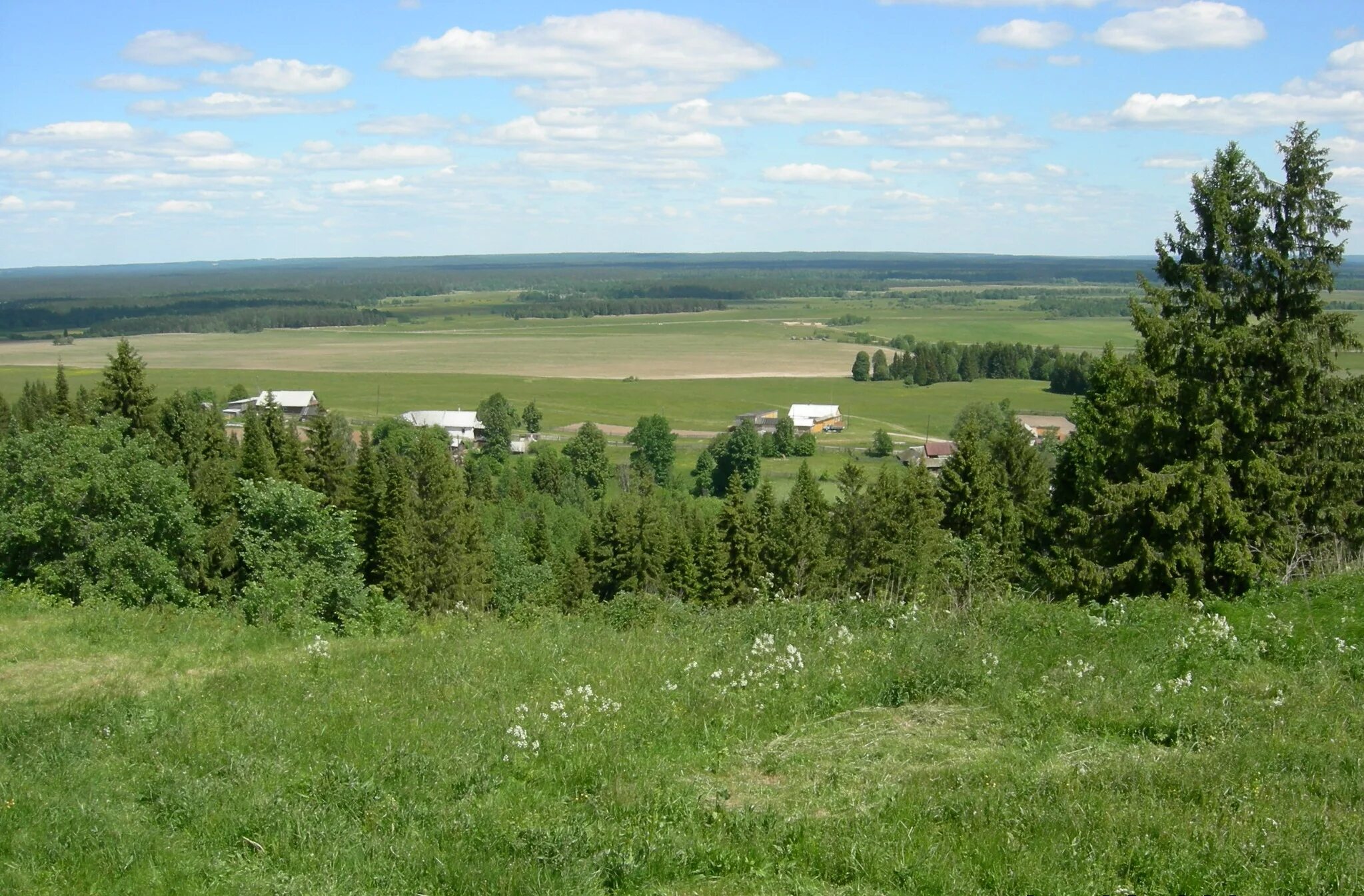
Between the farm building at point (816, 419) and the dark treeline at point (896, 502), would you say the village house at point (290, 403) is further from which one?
the dark treeline at point (896, 502)

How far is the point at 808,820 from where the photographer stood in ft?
20.5

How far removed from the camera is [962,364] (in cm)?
11375

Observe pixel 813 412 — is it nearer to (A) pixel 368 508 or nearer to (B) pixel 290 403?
(B) pixel 290 403

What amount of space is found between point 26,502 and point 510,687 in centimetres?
1796

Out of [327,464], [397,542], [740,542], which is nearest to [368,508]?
[397,542]

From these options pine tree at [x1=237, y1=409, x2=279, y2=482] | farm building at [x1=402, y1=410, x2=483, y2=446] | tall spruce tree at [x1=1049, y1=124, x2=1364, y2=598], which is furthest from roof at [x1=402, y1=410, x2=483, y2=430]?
tall spruce tree at [x1=1049, y1=124, x2=1364, y2=598]

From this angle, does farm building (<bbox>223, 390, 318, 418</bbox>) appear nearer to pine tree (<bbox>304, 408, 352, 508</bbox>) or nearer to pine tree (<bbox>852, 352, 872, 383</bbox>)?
pine tree (<bbox>304, 408, 352, 508</bbox>)

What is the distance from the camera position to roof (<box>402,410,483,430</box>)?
84.8 m

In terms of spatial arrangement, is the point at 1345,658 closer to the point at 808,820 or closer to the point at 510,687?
the point at 808,820

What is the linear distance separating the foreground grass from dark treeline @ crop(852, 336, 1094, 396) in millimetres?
99694

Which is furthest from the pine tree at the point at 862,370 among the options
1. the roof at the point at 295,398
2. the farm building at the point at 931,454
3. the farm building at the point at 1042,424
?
the roof at the point at 295,398

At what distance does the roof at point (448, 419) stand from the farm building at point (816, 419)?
24.2m

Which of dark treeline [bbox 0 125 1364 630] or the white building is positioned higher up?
dark treeline [bbox 0 125 1364 630]

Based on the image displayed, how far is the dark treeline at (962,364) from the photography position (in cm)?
11025
